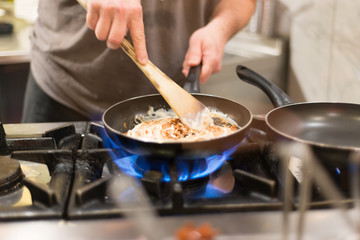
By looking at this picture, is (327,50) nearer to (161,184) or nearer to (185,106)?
(185,106)

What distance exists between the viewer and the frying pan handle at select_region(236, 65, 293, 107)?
0.88m

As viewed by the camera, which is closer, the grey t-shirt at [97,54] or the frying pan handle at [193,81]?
the frying pan handle at [193,81]

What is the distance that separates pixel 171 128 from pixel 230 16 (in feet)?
1.75

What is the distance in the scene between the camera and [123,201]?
66 cm

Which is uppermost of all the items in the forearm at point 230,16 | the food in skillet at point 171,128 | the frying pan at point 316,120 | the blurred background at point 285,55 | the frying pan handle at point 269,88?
the forearm at point 230,16

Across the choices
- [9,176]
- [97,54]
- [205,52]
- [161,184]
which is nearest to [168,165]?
[161,184]

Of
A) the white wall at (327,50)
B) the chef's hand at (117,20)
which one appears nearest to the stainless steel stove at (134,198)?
the chef's hand at (117,20)

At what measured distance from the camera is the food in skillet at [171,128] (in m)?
0.82

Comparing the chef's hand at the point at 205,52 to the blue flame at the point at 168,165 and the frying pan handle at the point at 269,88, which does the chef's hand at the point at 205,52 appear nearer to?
the frying pan handle at the point at 269,88

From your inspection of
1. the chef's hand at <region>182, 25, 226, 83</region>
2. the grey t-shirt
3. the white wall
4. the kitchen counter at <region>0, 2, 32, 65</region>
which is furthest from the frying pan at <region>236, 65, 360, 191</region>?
the kitchen counter at <region>0, 2, 32, 65</region>

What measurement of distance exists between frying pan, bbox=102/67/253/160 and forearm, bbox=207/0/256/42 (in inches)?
13.4

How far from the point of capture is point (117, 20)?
2.67 ft

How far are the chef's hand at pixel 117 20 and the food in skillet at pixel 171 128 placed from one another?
0.14 meters

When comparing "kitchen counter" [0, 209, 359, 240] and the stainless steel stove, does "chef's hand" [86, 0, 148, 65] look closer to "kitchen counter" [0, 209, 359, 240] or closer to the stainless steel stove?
the stainless steel stove
